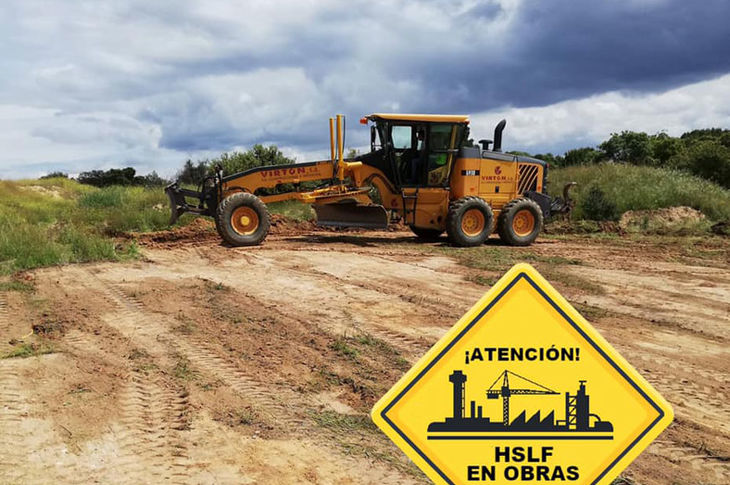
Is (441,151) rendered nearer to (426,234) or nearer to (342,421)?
(426,234)

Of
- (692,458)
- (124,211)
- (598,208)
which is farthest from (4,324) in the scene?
(598,208)

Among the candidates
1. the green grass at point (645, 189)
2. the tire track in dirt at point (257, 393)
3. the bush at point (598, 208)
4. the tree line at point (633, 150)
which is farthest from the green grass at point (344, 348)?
the tree line at point (633, 150)

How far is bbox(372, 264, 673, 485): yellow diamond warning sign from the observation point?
2.35 metres

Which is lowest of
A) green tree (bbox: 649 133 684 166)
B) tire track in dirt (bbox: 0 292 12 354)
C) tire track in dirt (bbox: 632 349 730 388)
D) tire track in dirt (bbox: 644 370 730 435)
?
tire track in dirt (bbox: 644 370 730 435)

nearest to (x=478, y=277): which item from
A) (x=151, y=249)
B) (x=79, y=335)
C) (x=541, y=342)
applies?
(x=79, y=335)

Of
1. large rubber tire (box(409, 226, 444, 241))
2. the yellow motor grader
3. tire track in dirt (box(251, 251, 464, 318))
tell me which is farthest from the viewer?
large rubber tire (box(409, 226, 444, 241))

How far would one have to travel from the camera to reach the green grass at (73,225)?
1099 cm

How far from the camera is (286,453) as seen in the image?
4.14m

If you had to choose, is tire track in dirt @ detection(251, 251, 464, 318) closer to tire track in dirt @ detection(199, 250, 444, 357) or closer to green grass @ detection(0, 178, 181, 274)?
tire track in dirt @ detection(199, 250, 444, 357)

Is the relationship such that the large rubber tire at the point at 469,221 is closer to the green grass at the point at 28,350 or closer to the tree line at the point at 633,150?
the green grass at the point at 28,350

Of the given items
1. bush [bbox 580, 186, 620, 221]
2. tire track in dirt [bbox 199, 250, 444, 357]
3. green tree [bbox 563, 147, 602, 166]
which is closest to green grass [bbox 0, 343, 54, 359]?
tire track in dirt [bbox 199, 250, 444, 357]

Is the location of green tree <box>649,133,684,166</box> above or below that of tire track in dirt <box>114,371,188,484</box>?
above

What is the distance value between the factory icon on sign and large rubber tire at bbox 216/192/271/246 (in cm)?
1098

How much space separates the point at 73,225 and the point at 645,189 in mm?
16127
